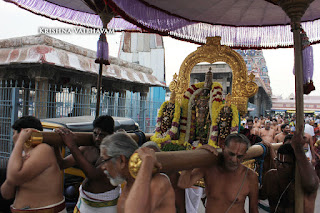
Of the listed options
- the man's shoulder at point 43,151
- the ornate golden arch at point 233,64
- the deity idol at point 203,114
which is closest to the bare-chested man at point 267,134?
the deity idol at point 203,114

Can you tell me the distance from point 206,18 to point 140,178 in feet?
11.5

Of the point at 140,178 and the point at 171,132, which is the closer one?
the point at 140,178

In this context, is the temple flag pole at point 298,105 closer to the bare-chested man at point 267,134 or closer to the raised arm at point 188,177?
the raised arm at point 188,177

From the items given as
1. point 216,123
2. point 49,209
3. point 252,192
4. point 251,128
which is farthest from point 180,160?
point 251,128

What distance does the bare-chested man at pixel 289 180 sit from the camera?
2.18 m

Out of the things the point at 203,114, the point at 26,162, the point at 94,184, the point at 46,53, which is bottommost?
the point at 94,184

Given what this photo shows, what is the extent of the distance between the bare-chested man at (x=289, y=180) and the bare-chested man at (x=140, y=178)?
4.01 feet

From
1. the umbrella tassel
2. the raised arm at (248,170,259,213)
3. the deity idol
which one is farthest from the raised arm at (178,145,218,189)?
the umbrella tassel

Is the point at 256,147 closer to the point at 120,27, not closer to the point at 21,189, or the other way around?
the point at 21,189

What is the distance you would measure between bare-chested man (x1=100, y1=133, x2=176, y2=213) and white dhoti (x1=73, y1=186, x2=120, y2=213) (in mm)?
824

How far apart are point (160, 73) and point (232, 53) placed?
1597 centimetres

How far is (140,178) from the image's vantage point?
137cm

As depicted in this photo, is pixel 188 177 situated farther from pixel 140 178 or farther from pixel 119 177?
pixel 140 178

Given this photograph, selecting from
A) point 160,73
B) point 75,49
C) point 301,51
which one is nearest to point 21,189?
point 301,51
